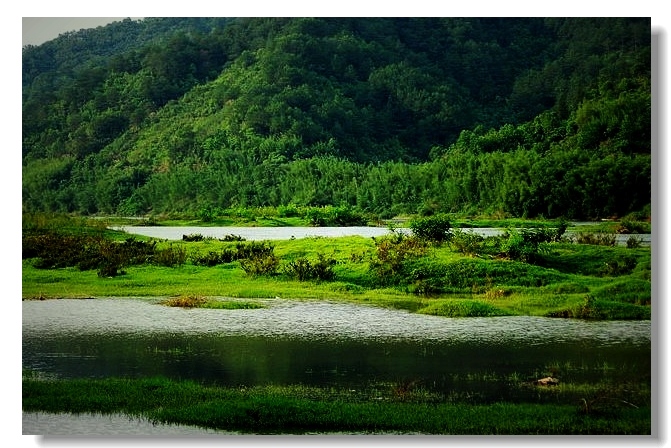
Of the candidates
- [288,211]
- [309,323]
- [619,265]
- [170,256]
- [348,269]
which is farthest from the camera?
[288,211]

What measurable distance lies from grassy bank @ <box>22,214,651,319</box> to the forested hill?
16.8 inches

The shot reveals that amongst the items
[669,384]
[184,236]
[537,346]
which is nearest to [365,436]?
[537,346]

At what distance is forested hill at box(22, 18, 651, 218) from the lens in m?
9.91

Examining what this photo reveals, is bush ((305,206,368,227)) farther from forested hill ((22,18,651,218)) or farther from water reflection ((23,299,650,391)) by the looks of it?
water reflection ((23,299,650,391))

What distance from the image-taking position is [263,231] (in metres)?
11.0

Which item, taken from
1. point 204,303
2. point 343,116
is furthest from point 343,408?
point 343,116

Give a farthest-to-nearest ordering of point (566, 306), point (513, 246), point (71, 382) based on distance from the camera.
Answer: point (513, 246) < point (566, 306) < point (71, 382)

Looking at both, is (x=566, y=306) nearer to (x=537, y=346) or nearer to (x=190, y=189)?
(x=537, y=346)

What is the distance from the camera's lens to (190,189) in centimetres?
1098

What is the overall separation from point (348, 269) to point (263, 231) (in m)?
1.17

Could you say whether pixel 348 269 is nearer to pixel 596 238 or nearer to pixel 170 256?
pixel 170 256

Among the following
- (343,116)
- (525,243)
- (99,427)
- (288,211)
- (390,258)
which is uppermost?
(343,116)

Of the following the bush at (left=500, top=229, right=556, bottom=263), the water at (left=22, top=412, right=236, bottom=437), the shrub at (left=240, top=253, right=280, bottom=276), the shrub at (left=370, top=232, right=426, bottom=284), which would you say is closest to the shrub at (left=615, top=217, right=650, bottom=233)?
the bush at (left=500, top=229, right=556, bottom=263)
